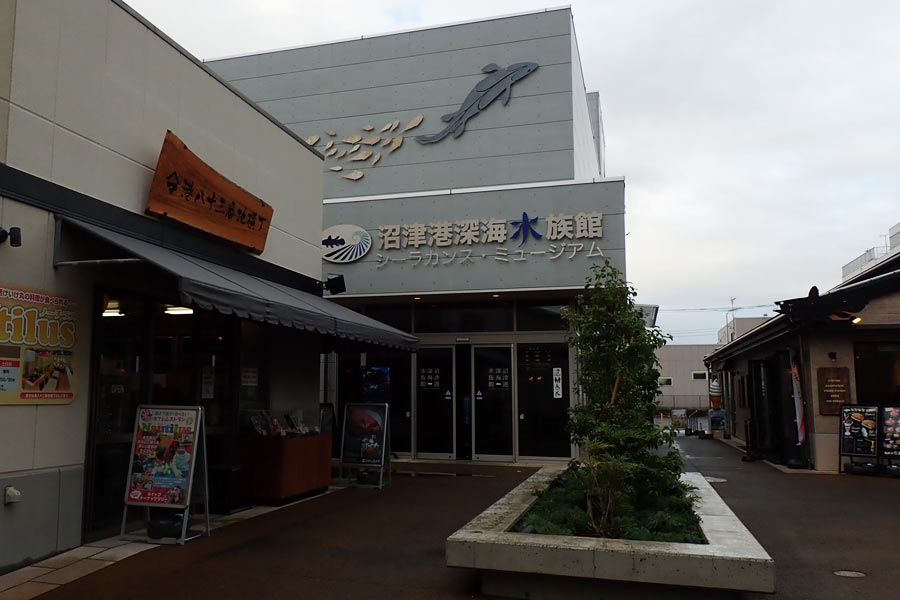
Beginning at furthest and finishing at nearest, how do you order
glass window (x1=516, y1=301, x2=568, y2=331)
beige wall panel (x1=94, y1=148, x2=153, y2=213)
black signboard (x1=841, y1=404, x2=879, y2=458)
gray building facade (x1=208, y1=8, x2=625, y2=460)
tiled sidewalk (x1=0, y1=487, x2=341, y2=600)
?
glass window (x1=516, y1=301, x2=568, y2=331) < gray building facade (x1=208, y1=8, x2=625, y2=460) < black signboard (x1=841, y1=404, x2=879, y2=458) < beige wall panel (x1=94, y1=148, x2=153, y2=213) < tiled sidewalk (x1=0, y1=487, x2=341, y2=600)

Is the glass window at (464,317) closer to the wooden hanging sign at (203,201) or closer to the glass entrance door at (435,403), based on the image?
the glass entrance door at (435,403)

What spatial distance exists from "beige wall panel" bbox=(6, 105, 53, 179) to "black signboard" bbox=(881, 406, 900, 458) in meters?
12.7

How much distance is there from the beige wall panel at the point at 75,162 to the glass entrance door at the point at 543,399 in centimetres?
910

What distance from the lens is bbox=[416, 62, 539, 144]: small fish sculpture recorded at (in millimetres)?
15508

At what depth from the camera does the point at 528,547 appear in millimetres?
5145

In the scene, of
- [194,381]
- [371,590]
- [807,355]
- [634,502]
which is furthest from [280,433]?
[807,355]

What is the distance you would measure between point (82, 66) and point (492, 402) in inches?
383

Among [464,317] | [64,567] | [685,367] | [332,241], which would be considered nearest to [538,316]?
[464,317]

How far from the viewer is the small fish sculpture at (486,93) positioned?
50.9 feet

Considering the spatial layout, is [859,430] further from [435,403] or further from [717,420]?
[717,420]

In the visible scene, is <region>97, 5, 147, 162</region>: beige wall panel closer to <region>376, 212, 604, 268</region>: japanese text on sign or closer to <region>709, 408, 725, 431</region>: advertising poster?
<region>376, 212, 604, 268</region>: japanese text on sign

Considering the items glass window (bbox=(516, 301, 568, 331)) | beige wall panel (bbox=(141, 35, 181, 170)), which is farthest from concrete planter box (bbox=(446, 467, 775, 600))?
glass window (bbox=(516, 301, 568, 331))

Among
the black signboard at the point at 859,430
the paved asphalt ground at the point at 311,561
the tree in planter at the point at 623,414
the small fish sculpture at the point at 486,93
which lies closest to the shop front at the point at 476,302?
the small fish sculpture at the point at 486,93

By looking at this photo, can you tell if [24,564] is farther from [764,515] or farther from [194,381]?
[764,515]
